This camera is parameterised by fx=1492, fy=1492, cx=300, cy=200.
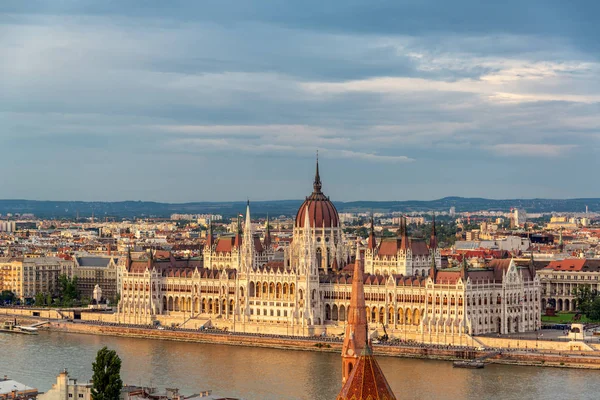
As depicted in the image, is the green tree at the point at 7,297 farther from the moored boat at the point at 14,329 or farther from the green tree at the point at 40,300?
the moored boat at the point at 14,329

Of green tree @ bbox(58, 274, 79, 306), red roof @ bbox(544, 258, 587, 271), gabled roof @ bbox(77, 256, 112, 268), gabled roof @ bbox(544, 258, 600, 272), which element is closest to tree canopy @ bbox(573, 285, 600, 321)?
gabled roof @ bbox(544, 258, 600, 272)

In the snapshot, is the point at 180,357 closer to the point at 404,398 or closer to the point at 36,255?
the point at 404,398

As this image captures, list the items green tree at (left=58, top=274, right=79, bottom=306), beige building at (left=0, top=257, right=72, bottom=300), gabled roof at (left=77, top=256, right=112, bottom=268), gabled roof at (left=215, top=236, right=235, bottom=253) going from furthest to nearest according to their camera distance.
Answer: gabled roof at (left=77, top=256, right=112, bottom=268), beige building at (left=0, top=257, right=72, bottom=300), green tree at (left=58, top=274, right=79, bottom=306), gabled roof at (left=215, top=236, right=235, bottom=253)

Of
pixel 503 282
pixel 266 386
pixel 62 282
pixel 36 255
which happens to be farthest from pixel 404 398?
pixel 36 255

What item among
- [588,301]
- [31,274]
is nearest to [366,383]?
[588,301]

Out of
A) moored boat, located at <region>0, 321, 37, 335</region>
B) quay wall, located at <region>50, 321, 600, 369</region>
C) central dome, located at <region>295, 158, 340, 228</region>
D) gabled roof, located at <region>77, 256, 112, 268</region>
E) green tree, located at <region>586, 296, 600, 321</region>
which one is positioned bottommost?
quay wall, located at <region>50, 321, 600, 369</region>

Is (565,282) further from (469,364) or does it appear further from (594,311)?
(469,364)

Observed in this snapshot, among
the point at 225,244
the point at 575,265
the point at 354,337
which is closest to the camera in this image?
the point at 354,337

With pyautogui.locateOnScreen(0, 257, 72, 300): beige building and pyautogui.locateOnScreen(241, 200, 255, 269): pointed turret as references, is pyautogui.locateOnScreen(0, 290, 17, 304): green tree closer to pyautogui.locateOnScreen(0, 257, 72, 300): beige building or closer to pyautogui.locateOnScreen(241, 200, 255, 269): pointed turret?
pyautogui.locateOnScreen(0, 257, 72, 300): beige building
